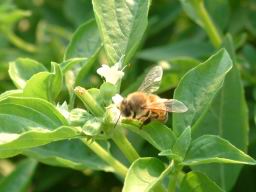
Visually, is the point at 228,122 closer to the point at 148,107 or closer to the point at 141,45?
the point at 148,107

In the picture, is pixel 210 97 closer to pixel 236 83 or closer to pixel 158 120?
pixel 158 120

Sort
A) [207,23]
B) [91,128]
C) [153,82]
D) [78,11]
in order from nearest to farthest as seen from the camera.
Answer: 1. [91,128]
2. [153,82]
3. [207,23]
4. [78,11]

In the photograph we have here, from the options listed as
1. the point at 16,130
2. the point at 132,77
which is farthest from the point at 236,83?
the point at 132,77

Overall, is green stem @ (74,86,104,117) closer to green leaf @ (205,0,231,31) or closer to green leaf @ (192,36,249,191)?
green leaf @ (192,36,249,191)

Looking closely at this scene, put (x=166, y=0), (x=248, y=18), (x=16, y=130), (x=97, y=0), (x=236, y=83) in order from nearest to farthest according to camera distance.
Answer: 1. (x=16, y=130)
2. (x=97, y=0)
3. (x=236, y=83)
4. (x=248, y=18)
5. (x=166, y=0)

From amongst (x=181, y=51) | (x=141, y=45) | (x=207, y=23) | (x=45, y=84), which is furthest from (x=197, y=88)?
(x=141, y=45)

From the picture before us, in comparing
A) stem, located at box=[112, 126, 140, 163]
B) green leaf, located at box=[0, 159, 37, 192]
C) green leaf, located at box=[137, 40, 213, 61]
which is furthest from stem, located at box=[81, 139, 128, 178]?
green leaf, located at box=[137, 40, 213, 61]
